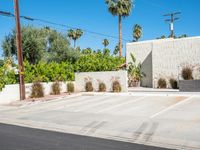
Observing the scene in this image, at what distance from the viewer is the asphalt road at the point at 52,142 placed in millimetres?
8320

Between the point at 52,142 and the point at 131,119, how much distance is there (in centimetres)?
444

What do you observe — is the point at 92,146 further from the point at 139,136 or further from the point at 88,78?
the point at 88,78

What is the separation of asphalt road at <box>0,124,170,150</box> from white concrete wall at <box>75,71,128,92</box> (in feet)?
42.8

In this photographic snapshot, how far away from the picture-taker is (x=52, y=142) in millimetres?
9000

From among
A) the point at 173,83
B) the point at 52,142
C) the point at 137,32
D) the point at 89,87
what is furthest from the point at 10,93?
the point at 137,32

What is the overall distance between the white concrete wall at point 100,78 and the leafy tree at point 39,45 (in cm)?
891

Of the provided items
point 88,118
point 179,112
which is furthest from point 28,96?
point 179,112

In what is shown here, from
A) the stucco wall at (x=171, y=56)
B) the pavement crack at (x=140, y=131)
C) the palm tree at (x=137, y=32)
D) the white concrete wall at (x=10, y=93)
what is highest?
the palm tree at (x=137, y=32)

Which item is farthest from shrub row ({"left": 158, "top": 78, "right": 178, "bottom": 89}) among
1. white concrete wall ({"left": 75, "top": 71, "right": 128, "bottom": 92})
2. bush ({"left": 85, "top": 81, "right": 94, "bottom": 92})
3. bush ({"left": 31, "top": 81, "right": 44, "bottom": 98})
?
bush ({"left": 31, "top": 81, "right": 44, "bottom": 98})

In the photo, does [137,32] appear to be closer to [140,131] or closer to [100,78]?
[100,78]

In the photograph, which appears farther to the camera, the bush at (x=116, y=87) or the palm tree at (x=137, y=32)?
the palm tree at (x=137, y=32)

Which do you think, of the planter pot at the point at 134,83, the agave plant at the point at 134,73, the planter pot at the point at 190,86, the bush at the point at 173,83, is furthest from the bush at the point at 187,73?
the planter pot at the point at 134,83

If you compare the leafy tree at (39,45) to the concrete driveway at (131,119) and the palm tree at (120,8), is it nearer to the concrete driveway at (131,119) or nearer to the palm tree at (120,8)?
the palm tree at (120,8)

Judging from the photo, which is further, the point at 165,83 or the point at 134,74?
the point at 134,74
